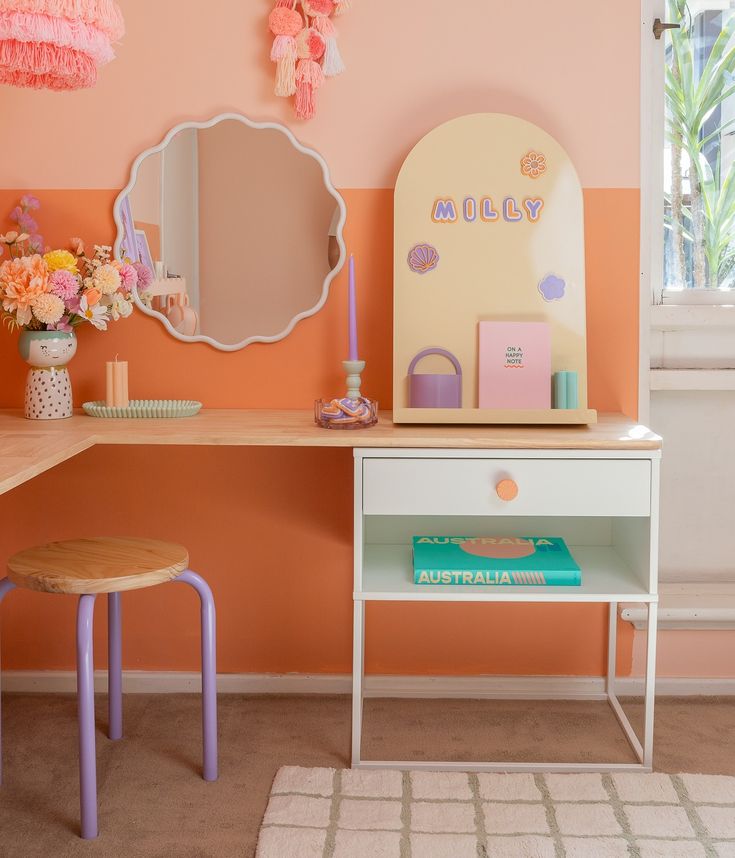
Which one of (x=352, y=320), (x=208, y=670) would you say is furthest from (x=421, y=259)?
(x=208, y=670)

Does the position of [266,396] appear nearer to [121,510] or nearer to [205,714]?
[121,510]

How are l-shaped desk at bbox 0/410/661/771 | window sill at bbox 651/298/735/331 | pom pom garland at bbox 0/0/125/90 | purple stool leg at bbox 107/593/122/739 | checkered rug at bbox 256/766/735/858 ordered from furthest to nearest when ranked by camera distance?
1. window sill at bbox 651/298/735/331
2. purple stool leg at bbox 107/593/122/739
3. l-shaped desk at bbox 0/410/661/771
4. checkered rug at bbox 256/766/735/858
5. pom pom garland at bbox 0/0/125/90

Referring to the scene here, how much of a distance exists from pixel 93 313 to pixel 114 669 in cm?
84

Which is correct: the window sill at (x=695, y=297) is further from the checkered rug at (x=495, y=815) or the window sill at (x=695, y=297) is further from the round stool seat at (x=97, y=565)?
the round stool seat at (x=97, y=565)

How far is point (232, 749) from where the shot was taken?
7.34 feet

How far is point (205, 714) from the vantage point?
2068 mm

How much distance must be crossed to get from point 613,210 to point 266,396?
994 mm

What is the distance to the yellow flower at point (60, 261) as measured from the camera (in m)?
2.17

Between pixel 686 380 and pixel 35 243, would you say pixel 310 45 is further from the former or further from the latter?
pixel 686 380

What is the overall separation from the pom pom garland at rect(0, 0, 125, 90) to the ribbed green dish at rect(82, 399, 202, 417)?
0.74 metres

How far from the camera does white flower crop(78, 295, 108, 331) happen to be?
7.20 ft

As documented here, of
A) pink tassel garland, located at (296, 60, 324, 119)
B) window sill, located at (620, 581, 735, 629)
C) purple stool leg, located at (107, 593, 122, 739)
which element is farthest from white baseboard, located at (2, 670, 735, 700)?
pink tassel garland, located at (296, 60, 324, 119)

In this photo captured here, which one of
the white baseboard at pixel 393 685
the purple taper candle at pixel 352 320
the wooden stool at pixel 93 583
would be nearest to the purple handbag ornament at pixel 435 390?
the purple taper candle at pixel 352 320

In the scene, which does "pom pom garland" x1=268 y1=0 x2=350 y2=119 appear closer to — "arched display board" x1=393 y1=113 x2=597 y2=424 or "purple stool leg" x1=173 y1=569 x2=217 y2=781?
"arched display board" x1=393 y1=113 x2=597 y2=424
